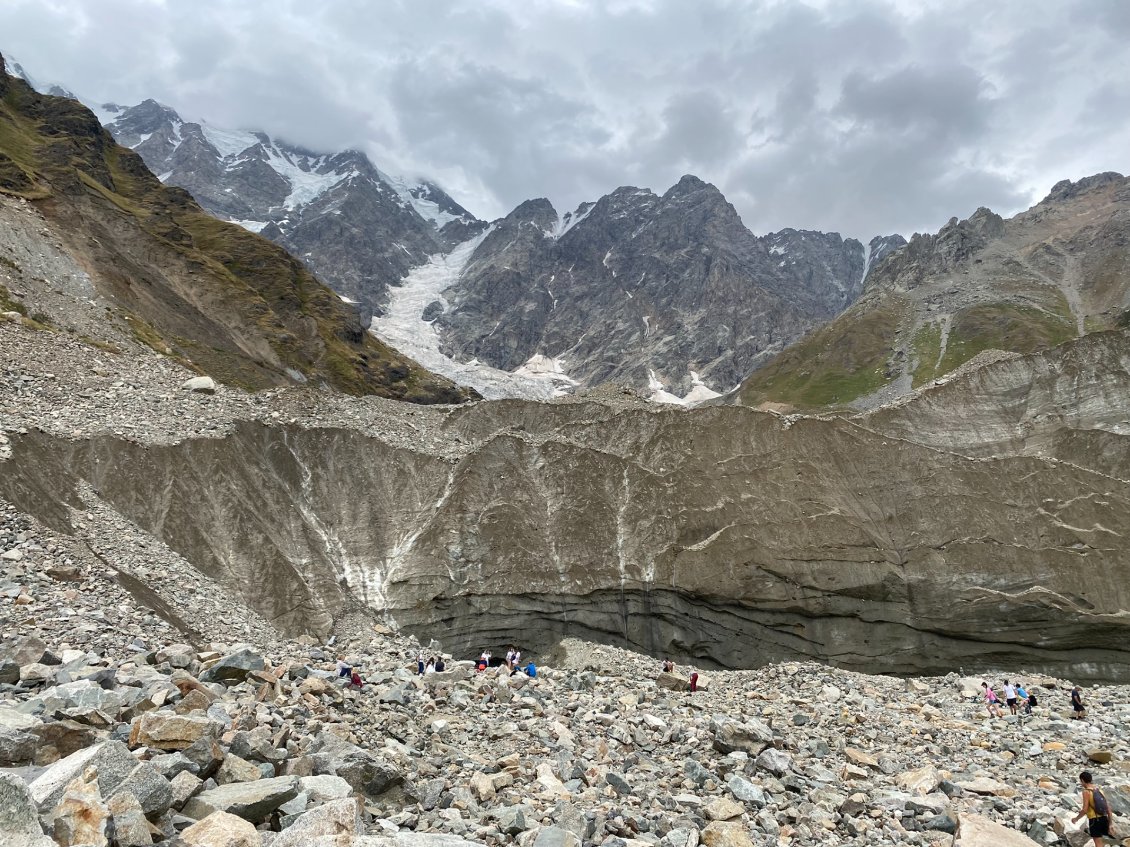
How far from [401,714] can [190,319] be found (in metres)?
90.0

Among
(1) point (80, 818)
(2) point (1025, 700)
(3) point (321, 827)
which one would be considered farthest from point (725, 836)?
(2) point (1025, 700)

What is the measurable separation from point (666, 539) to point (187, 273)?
308ft

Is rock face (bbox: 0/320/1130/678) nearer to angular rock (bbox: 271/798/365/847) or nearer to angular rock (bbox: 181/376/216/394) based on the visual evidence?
angular rock (bbox: 181/376/216/394)

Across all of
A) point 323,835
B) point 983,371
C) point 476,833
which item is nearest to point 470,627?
point 476,833

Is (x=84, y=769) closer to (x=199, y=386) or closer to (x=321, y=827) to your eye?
(x=321, y=827)

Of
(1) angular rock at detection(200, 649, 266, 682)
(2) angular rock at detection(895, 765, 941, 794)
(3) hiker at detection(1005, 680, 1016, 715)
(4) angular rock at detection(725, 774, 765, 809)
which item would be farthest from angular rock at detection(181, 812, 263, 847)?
(3) hiker at detection(1005, 680, 1016, 715)

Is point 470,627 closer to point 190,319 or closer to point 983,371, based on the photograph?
point 983,371

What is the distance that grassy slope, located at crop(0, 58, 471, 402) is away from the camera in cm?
8362

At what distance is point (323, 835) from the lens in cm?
808

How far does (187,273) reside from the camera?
103250mm

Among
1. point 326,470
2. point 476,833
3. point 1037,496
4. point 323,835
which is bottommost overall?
point 476,833

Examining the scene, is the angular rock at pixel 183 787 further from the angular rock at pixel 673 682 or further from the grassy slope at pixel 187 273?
the grassy slope at pixel 187 273

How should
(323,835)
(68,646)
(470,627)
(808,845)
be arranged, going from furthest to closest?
(470,627) → (68,646) → (808,845) → (323,835)

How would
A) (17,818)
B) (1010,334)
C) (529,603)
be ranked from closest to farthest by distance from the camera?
(17,818) < (529,603) < (1010,334)
